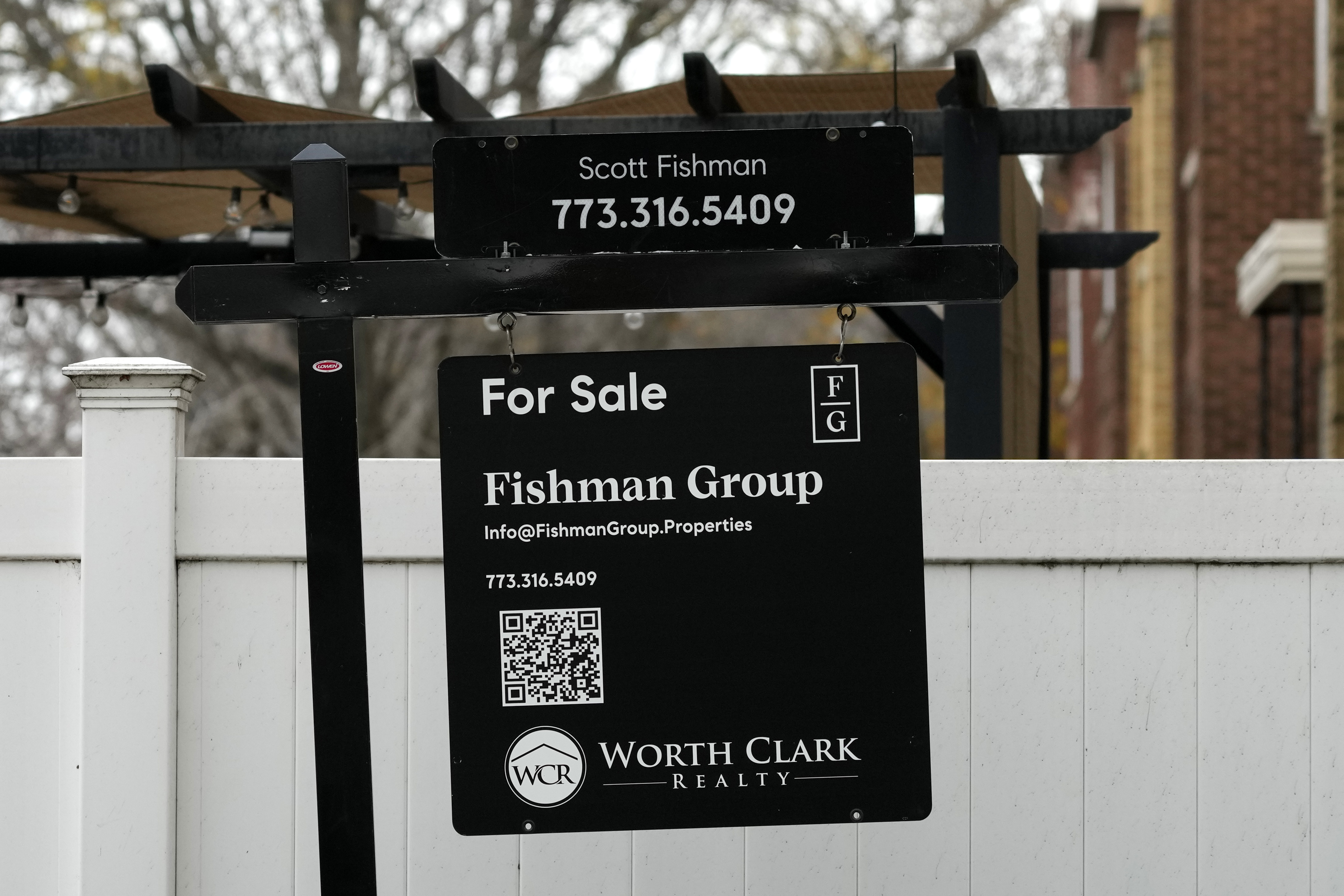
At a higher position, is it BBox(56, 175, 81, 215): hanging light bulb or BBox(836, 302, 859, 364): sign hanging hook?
BBox(56, 175, 81, 215): hanging light bulb

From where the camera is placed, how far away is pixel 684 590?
281 cm

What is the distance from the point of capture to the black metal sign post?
276 centimetres

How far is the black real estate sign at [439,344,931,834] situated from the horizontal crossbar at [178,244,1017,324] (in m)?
0.11

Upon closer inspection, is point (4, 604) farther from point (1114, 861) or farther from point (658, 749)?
point (1114, 861)

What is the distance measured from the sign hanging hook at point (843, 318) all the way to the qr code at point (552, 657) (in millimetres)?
661

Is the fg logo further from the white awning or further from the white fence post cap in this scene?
the white awning

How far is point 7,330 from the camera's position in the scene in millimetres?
18875

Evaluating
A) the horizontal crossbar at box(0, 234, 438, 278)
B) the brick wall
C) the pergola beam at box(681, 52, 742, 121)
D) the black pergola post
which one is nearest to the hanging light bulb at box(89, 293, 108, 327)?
the horizontal crossbar at box(0, 234, 438, 278)

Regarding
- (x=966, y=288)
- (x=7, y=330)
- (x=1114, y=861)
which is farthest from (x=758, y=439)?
(x=7, y=330)

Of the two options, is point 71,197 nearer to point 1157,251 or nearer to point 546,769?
point 546,769

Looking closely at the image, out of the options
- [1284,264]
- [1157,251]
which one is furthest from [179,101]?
[1157,251]

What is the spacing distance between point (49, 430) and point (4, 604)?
17.7 meters

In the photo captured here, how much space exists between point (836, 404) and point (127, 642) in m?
1.76

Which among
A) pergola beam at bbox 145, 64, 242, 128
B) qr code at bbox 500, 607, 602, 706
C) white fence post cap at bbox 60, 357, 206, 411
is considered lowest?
qr code at bbox 500, 607, 602, 706
